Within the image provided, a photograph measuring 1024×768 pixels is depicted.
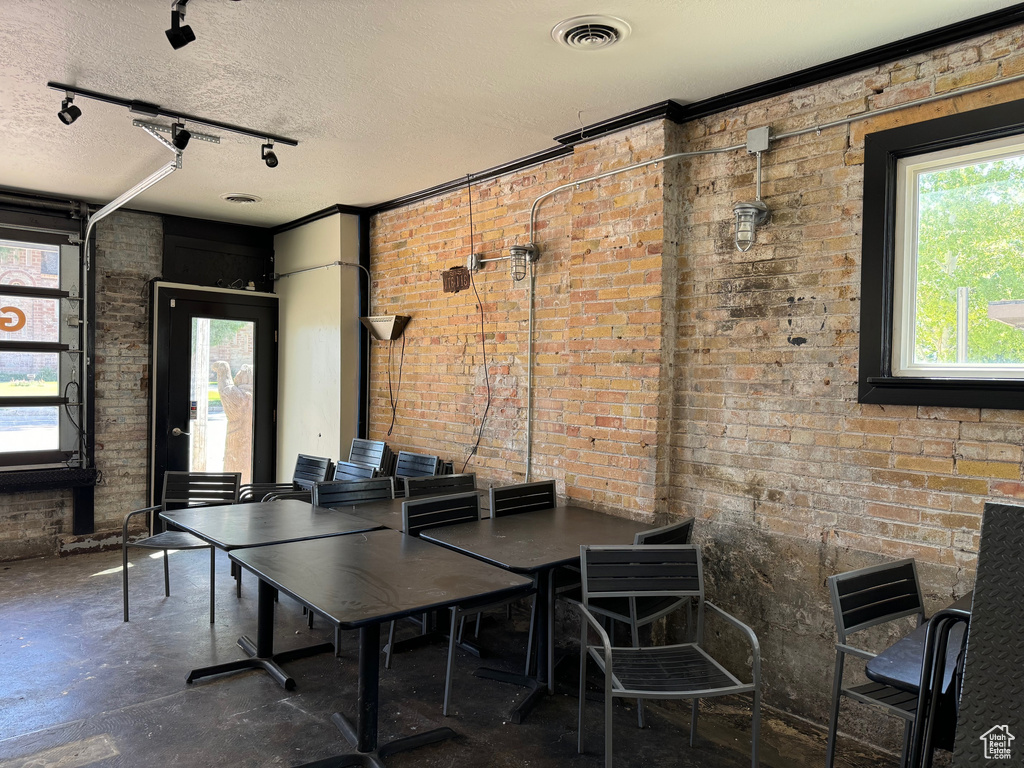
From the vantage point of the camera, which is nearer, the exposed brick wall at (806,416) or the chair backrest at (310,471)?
the exposed brick wall at (806,416)

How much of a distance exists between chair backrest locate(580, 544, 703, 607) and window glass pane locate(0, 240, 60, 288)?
5.74 meters

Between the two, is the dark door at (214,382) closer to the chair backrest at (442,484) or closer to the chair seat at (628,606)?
the chair backrest at (442,484)

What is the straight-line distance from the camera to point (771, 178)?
3.51 m

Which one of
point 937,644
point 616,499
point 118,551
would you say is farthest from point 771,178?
point 118,551

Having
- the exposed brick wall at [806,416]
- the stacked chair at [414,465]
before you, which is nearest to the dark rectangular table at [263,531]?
the stacked chair at [414,465]

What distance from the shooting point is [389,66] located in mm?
3391

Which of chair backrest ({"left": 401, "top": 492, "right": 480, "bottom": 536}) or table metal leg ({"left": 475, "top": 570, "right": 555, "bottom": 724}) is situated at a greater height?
chair backrest ({"left": 401, "top": 492, "right": 480, "bottom": 536})

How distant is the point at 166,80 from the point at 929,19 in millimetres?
3623

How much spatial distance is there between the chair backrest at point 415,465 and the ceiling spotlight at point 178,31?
11.0 ft

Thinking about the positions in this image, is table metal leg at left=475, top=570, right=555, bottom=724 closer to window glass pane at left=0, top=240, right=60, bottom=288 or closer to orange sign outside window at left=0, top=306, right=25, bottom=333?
orange sign outside window at left=0, top=306, right=25, bottom=333

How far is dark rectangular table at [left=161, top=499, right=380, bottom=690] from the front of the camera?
341 centimetres

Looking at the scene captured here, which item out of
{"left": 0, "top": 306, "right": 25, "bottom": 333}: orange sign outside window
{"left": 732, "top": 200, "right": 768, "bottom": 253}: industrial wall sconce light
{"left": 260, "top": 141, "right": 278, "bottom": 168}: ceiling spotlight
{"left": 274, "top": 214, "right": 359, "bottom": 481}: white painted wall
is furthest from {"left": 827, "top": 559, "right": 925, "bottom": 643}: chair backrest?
{"left": 0, "top": 306, "right": 25, "bottom": 333}: orange sign outside window

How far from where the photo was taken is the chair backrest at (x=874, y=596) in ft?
8.26

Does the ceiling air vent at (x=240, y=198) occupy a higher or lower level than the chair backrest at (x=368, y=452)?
higher
